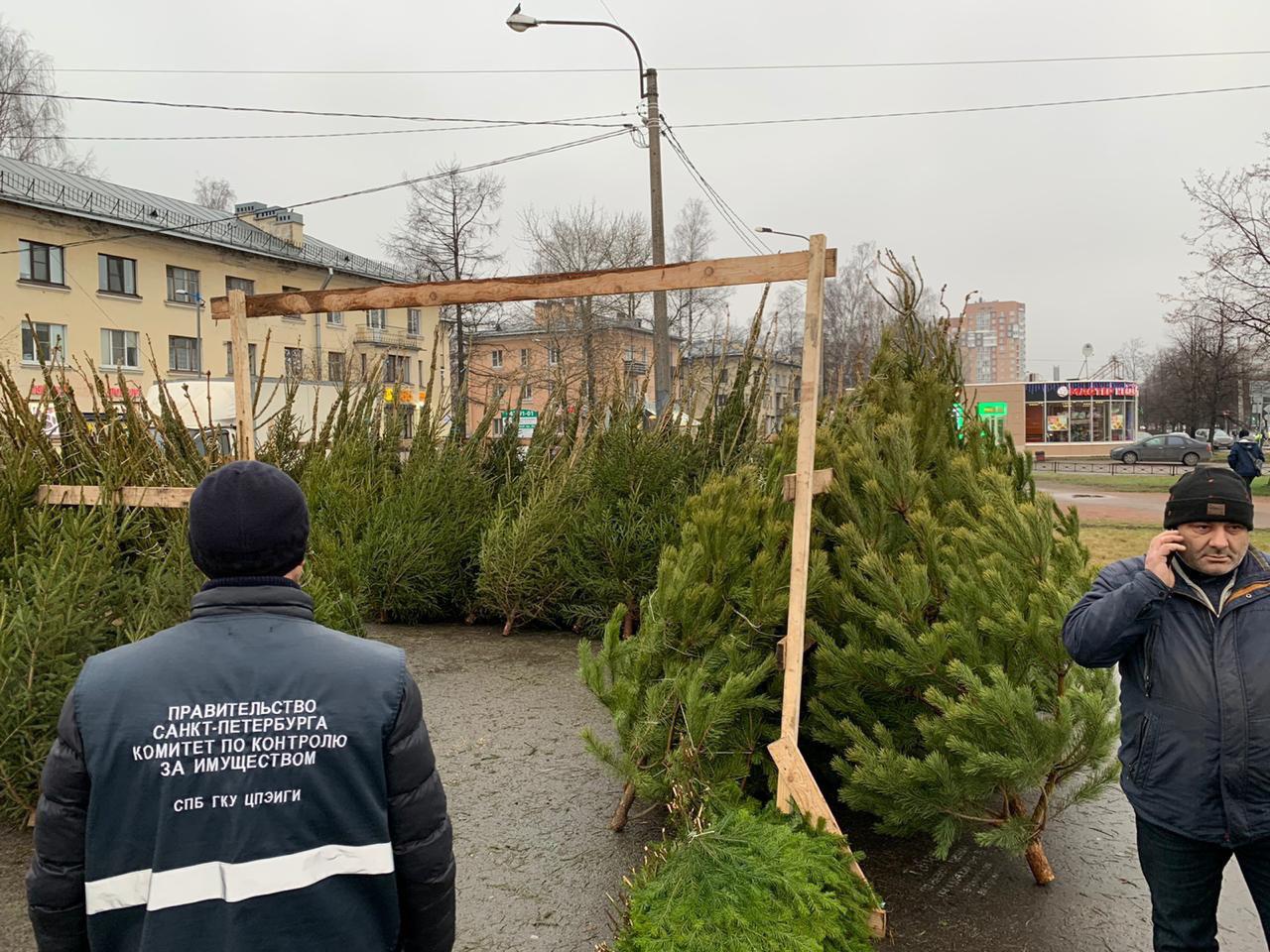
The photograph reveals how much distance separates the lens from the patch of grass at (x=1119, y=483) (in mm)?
24906

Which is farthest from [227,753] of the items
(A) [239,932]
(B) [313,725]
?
(A) [239,932]

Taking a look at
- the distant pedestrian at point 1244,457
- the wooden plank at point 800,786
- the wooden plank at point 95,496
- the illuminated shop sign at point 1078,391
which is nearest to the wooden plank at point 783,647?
the wooden plank at point 800,786

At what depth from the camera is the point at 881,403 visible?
4152 millimetres

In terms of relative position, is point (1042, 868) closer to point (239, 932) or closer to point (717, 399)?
point (239, 932)

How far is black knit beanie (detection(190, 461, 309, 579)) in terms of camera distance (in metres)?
1.65

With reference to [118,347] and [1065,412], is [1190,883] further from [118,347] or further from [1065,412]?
[1065,412]

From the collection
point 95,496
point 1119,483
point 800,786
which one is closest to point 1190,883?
point 800,786

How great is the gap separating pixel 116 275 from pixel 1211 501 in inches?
1560

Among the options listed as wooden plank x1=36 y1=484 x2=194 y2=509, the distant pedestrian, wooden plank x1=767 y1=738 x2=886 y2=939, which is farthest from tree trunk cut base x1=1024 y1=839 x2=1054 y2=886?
the distant pedestrian

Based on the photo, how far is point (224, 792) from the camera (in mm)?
1556

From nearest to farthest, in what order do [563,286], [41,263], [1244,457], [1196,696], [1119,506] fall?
[1196,696] → [563,286] → [1244,457] → [1119,506] → [41,263]

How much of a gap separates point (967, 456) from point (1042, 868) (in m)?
1.50

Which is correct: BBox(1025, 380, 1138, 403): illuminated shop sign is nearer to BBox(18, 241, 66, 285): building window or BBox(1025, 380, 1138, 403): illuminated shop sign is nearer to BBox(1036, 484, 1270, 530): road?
BBox(1036, 484, 1270, 530): road

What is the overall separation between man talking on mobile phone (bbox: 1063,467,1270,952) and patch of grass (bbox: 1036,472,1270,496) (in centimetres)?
2242
